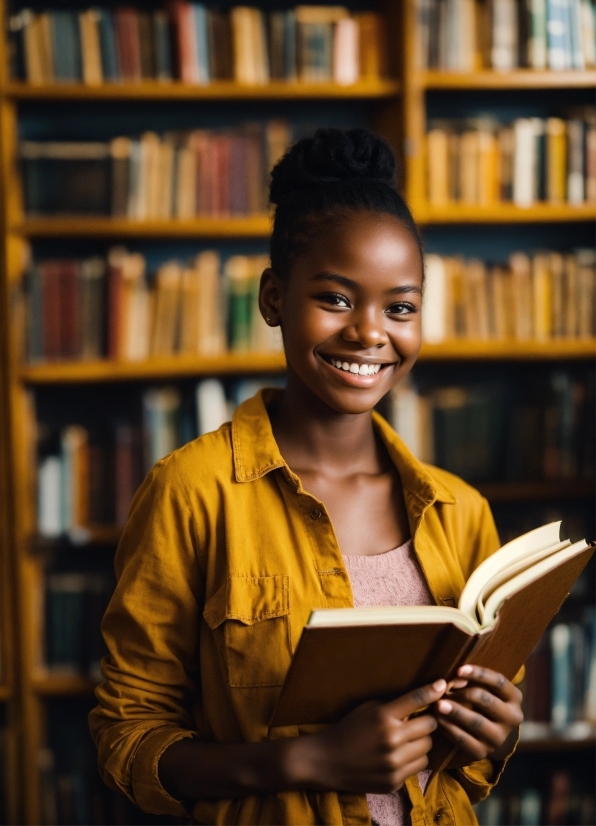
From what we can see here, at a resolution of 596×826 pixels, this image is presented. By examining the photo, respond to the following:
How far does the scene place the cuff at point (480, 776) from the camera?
1145 millimetres

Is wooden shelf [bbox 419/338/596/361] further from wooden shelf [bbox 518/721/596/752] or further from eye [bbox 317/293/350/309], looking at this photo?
eye [bbox 317/293/350/309]

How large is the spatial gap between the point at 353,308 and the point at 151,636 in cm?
50

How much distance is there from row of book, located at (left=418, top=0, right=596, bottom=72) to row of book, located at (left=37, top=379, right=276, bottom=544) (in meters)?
1.10

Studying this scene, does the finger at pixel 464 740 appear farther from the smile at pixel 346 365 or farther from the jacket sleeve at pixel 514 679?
the smile at pixel 346 365

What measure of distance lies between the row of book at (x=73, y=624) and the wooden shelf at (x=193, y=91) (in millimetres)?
1278

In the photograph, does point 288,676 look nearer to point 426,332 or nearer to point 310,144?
point 310,144

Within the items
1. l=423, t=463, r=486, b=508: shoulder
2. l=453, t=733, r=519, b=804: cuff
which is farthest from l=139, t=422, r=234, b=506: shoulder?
l=453, t=733, r=519, b=804: cuff

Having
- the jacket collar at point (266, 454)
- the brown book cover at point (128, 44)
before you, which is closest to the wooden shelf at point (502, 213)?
the brown book cover at point (128, 44)

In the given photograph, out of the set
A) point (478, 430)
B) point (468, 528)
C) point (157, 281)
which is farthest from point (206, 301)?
point (468, 528)

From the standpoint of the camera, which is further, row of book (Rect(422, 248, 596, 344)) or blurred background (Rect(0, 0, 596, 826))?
row of book (Rect(422, 248, 596, 344))

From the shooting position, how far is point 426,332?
2.24 metres

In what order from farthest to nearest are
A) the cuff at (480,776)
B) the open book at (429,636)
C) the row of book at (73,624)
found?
the row of book at (73,624), the cuff at (480,776), the open book at (429,636)

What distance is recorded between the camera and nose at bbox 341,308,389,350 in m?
1.05

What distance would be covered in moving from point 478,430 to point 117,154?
1239 mm
